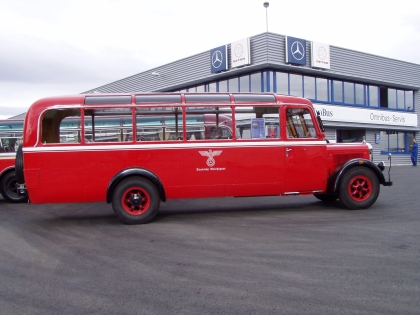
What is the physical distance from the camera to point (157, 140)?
316 inches

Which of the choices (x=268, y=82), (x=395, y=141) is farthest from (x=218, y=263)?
(x=395, y=141)

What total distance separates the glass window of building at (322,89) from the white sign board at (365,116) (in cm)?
60

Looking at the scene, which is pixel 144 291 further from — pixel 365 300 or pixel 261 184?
pixel 261 184

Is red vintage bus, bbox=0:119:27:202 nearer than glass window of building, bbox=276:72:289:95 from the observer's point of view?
Yes

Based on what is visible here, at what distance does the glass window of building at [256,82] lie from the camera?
73.8 ft

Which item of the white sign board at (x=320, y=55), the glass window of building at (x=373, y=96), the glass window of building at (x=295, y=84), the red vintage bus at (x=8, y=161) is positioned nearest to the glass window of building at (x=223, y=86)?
the glass window of building at (x=295, y=84)

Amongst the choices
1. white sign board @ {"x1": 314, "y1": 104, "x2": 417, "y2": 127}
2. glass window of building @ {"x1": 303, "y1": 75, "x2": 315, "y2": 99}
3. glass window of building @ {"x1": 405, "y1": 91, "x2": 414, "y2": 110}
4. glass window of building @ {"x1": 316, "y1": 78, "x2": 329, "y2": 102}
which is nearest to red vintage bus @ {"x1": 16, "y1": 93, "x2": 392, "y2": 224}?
glass window of building @ {"x1": 303, "y1": 75, "x2": 315, "y2": 99}

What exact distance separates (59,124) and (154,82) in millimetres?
21519

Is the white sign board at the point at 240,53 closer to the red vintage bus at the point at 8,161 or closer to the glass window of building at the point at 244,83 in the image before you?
the glass window of building at the point at 244,83

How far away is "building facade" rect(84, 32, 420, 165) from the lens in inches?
870

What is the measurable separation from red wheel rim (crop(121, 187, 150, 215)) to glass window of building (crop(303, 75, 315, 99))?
1768cm

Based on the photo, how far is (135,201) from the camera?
780cm

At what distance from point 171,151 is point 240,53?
50.6ft

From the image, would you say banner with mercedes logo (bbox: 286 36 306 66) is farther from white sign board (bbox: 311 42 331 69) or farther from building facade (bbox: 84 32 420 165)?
white sign board (bbox: 311 42 331 69)
